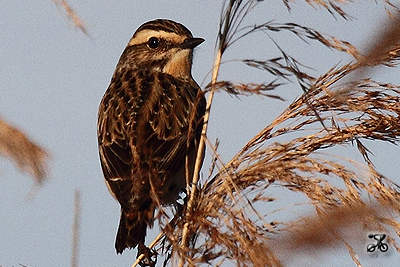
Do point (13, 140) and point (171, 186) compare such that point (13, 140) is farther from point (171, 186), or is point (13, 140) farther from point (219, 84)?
point (171, 186)

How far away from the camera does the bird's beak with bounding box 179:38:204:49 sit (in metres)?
5.45

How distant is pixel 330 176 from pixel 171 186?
5.66ft

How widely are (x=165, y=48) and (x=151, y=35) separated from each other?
0.23 meters

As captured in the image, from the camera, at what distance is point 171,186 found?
14.4ft

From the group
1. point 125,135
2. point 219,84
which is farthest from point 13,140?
point 125,135

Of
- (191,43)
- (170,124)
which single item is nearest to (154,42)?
(191,43)

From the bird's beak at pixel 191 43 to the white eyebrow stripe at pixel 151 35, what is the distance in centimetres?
7

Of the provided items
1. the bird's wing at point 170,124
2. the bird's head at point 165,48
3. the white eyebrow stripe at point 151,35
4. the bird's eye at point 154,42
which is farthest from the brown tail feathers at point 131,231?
the bird's eye at point 154,42

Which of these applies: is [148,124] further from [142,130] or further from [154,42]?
[154,42]

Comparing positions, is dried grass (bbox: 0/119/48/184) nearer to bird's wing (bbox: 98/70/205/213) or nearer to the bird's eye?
bird's wing (bbox: 98/70/205/213)

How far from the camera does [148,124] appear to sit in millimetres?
4578

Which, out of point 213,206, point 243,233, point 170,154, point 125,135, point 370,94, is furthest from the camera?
point 125,135

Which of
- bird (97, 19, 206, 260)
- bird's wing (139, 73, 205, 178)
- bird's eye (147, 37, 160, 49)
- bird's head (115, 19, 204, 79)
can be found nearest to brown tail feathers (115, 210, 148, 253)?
bird (97, 19, 206, 260)

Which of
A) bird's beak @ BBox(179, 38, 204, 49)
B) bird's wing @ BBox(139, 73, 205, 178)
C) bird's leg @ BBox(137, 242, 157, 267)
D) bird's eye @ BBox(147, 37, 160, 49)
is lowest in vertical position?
bird's leg @ BBox(137, 242, 157, 267)
